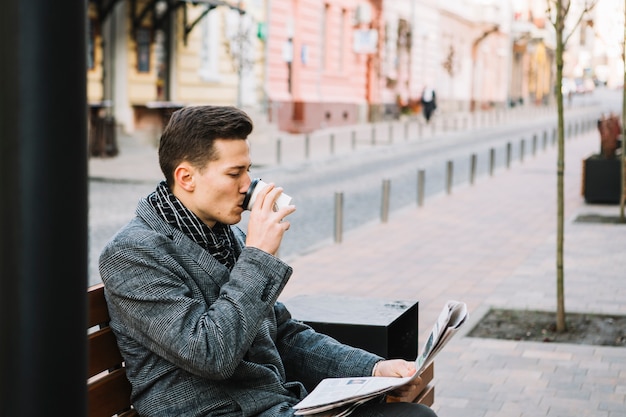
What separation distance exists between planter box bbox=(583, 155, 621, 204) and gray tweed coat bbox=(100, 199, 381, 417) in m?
12.3

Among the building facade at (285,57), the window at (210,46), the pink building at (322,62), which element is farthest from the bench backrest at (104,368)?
the pink building at (322,62)

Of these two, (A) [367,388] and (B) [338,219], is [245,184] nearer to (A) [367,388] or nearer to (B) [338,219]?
(A) [367,388]

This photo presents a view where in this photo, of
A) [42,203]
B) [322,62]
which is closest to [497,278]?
[42,203]

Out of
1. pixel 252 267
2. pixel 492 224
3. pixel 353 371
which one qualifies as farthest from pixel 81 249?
pixel 492 224

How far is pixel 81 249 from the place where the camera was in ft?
5.86

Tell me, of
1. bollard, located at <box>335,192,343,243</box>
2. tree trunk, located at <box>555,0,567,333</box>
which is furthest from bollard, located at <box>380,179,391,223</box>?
tree trunk, located at <box>555,0,567,333</box>

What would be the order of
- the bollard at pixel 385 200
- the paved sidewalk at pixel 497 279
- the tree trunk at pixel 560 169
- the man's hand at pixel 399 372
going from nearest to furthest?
the man's hand at pixel 399 372
the paved sidewalk at pixel 497 279
the tree trunk at pixel 560 169
the bollard at pixel 385 200

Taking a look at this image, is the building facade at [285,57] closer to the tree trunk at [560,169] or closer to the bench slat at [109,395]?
the tree trunk at [560,169]

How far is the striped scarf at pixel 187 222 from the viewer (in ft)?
9.62

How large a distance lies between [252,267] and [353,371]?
0.72 meters

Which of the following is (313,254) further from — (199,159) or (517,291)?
(199,159)

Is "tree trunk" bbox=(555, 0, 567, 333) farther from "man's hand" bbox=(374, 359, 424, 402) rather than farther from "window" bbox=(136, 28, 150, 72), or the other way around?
"window" bbox=(136, 28, 150, 72)

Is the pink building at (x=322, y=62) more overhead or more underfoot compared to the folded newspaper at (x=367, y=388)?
more overhead

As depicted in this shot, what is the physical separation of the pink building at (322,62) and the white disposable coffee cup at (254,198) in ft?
91.1
